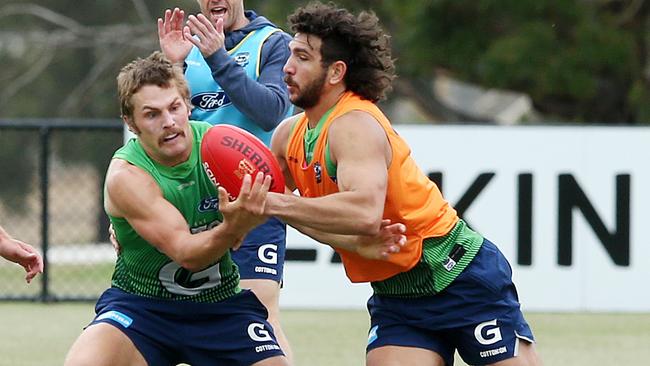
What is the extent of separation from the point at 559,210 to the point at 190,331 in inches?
228

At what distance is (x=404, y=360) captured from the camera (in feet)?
18.6

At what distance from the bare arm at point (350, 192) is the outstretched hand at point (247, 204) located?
0.23ft

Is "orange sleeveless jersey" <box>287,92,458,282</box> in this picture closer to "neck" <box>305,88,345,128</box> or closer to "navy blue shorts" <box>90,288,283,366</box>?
"neck" <box>305,88,345,128</box>

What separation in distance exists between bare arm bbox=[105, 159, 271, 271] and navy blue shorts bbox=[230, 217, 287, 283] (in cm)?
92

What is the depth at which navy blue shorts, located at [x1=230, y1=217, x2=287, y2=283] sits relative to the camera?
630 cm

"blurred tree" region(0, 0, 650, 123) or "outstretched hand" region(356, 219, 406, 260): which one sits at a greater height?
"outstretched hand" region(356, 219, 406, 260)

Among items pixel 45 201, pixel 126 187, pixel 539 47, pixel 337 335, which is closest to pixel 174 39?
pixel 126 187

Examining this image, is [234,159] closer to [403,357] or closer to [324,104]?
[324,104]

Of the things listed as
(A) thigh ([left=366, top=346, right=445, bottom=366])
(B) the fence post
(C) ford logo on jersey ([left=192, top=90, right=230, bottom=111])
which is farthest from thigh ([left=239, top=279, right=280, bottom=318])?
(B) the fence post

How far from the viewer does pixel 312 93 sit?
18.4 feet

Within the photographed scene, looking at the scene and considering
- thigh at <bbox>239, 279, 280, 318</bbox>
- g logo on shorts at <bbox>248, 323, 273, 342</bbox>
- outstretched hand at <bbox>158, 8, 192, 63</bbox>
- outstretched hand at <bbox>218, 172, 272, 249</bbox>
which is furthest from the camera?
outstretched hand at <bbox>158, 8, 192, 63</bbox>

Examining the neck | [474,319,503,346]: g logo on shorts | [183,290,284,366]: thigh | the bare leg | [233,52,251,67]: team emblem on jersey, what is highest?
[233,52,251,67]: team emblem on jersey

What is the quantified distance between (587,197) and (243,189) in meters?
6.26

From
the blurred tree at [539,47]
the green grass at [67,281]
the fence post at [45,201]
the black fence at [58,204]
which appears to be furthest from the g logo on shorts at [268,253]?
the blurred tree at [539,47]
